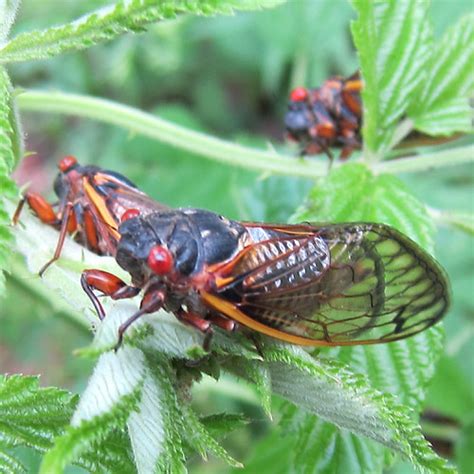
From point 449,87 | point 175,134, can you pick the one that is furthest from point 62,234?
point 449,87

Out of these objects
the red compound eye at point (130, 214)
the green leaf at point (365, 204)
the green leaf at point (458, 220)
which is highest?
the green leaf at point (458, 220)

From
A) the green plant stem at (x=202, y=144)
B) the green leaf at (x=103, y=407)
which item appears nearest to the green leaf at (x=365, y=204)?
the green plant stem at (x=202, y=144)

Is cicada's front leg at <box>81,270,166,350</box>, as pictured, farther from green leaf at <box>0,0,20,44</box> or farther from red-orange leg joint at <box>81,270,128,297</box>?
green leaf at <box>0,0,20,44</box>

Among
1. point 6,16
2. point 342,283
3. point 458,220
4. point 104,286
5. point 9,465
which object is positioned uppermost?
point 458,220

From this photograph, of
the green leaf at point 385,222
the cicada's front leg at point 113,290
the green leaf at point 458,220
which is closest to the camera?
the cicada's front leg at point 113,290

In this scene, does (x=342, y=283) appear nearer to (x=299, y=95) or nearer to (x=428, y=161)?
(x=428, y=161)

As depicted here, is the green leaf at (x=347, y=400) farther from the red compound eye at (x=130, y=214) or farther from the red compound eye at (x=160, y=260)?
the red compound eye at (x=130, y=214)
